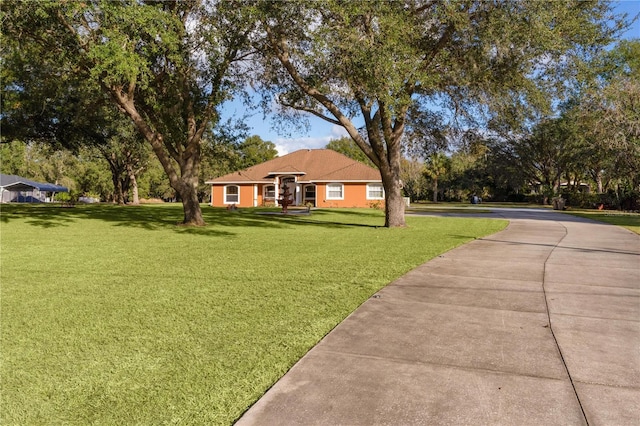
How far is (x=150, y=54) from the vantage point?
647 inches

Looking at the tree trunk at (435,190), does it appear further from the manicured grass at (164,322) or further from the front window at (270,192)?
the manicured grass at (164,322)

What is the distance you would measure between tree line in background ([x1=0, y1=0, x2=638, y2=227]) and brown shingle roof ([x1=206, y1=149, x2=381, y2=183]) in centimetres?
2076

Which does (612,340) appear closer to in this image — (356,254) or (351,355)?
(351,355)

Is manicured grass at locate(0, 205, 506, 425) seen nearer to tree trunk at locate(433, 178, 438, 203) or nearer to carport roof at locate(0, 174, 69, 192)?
tree trunk at locate(433, 178, 438, 203)

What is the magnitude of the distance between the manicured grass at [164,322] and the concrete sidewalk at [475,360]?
39 cm

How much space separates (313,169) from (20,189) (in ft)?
165

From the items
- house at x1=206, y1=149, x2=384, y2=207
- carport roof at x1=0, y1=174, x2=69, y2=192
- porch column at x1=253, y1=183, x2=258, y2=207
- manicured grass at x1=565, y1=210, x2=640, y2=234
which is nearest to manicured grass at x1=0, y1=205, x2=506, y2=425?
manicured grass at x1=565, y1=210, x2=640, y2=234

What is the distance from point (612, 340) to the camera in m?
4.74

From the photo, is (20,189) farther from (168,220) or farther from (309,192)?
(168,220)

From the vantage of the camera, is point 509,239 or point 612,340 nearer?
point 612,340

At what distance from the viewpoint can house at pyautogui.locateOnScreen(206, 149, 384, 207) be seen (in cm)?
4247

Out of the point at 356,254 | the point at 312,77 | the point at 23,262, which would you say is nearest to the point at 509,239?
the point at 356,254

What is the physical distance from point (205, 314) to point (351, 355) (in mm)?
2177

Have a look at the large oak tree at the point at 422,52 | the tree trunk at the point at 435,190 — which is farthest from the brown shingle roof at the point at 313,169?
the tree trunk at the point at 435,190
